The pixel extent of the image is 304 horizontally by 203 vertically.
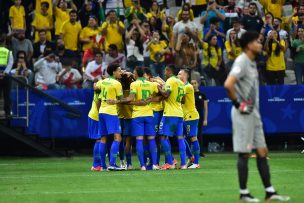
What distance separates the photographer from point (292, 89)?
30.0 metres

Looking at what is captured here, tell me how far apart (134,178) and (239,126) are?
Result: 5.89m

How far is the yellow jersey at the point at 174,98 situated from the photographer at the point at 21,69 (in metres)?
7.78

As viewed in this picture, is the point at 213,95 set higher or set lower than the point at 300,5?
lower

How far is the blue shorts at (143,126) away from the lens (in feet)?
72.6

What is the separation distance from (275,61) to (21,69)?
25.1ft

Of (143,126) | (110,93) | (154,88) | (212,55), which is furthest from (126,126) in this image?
(212,55)

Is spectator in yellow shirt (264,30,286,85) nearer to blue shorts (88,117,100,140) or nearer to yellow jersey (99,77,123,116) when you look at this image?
blue shorts (88,117,100,140)

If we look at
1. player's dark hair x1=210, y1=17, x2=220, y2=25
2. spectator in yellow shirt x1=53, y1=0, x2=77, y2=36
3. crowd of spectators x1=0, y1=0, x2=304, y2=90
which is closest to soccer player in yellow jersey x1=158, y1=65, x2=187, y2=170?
crowd of spectators x1=0, y1=0, x2=304, y2=90

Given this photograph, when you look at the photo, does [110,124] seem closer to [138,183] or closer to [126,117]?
[126,117]

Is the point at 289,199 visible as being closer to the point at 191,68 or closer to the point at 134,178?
the point at 134,178

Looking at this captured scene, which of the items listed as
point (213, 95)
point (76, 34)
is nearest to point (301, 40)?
point (213, 95)

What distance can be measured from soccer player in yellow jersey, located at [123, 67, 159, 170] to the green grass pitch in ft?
2.65

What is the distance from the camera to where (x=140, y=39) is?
98.9 ft

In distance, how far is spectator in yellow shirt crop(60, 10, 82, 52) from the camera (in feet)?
101
